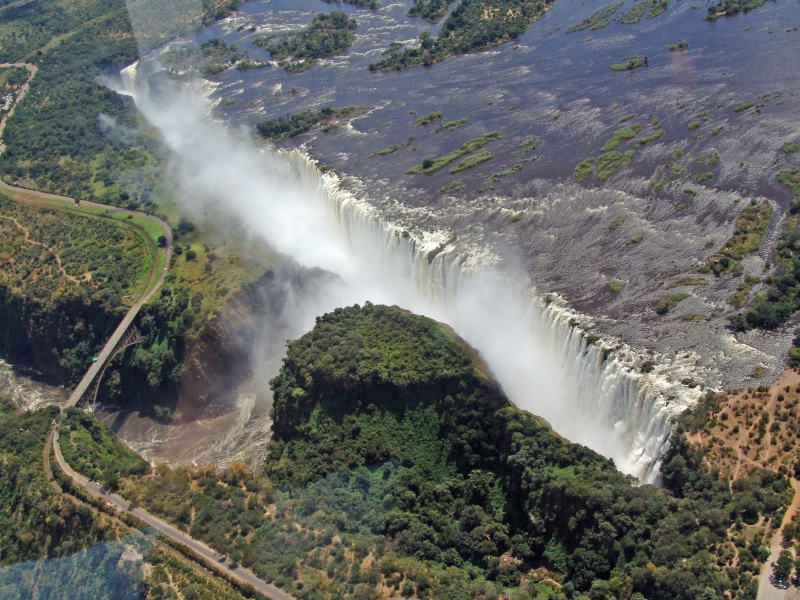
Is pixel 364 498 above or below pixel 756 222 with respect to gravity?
below

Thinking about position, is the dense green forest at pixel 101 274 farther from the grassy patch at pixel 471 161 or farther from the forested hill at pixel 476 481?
the grassy patch at pixel 471 161

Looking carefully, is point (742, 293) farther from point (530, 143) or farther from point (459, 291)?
point (530, 143)

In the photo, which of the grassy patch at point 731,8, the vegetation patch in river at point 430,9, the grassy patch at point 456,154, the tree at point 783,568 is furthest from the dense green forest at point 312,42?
the tree at point 783,568

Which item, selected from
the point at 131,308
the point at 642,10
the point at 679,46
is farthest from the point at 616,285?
the point at 642,10

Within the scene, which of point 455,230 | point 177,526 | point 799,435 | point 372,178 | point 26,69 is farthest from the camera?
point 26,69

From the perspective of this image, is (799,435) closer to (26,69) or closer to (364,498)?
(364,498)

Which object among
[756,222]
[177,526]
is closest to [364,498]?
[177,526]
